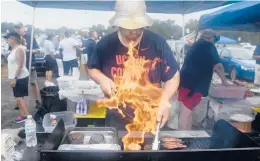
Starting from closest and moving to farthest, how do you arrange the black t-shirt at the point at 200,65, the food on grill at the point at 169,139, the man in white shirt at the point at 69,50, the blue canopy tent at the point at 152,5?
1. the food on grill at the point at 169,139
2. the black t-shirt at the point at 200,65
3. the blue canopy tent at the point at 152,5
4. the man in white shirt at the point at 69,50

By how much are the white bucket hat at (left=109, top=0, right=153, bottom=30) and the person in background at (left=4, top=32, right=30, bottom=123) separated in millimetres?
3551

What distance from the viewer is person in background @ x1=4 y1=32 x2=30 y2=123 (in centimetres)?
500

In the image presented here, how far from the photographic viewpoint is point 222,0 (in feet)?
15.4

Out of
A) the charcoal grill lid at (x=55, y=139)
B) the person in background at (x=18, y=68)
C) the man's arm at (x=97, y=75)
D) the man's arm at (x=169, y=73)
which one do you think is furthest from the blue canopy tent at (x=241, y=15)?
the person in background at (x=18, y=68)

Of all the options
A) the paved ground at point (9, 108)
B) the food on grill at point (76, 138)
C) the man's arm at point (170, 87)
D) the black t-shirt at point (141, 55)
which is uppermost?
the black t-shirt at point (141, 55)

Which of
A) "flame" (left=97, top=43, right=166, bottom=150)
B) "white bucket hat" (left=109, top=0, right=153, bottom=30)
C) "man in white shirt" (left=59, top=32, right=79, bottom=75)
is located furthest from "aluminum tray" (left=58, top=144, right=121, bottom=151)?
"man in white shirt" (left=59, top=32, right=79, bottom=75)

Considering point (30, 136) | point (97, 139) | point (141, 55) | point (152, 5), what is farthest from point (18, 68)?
point (97, 139)

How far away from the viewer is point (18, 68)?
5.05m

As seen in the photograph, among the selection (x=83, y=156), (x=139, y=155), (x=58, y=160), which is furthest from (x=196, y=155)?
(x=58, y=160)

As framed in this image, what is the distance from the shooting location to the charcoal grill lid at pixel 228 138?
179 cm

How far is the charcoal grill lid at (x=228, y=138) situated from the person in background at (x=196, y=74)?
228 centimetres

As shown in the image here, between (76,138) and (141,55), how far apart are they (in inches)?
36.4

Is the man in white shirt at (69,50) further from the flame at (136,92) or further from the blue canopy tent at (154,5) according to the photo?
the flame at (136,92)

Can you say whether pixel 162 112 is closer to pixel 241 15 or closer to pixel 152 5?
pixel 241 15
